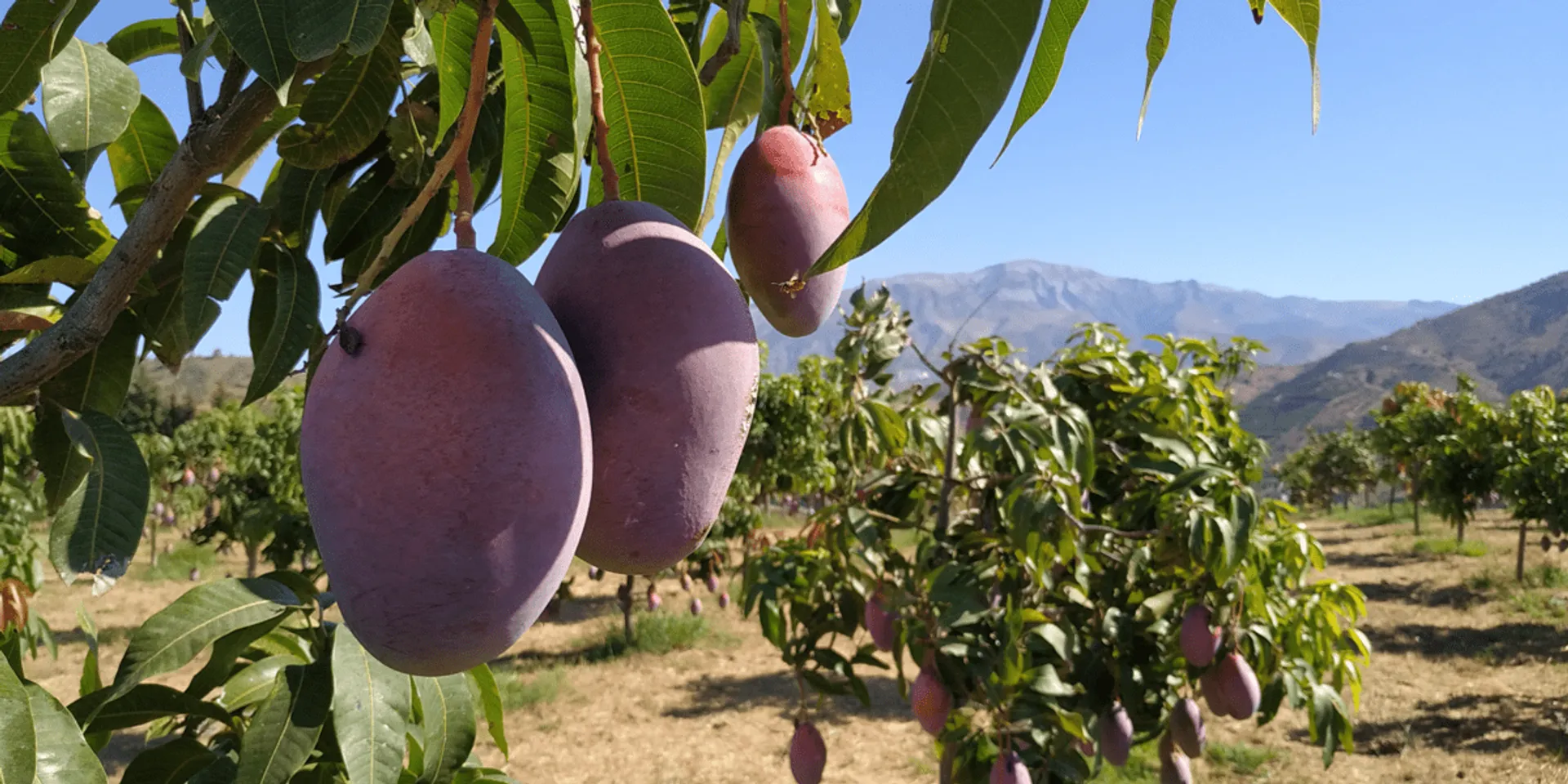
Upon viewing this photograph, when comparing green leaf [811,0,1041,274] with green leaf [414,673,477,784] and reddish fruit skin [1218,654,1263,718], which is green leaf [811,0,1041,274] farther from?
reddish fruit skin [1218,654,1263,718]

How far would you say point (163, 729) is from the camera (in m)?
1.25

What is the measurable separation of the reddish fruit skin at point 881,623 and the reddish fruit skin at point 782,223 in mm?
2297

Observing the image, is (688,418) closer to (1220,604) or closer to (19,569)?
(1220,604)

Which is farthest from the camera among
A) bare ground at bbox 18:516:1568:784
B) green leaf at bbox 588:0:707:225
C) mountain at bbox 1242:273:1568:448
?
mountain at bbox 1242:273:1568:448

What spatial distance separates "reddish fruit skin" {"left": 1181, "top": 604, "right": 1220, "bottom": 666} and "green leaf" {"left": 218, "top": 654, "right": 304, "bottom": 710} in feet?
7.93

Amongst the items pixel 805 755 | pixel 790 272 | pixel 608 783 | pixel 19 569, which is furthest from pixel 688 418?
pixel 608 783

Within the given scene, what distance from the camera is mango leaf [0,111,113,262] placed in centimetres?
94

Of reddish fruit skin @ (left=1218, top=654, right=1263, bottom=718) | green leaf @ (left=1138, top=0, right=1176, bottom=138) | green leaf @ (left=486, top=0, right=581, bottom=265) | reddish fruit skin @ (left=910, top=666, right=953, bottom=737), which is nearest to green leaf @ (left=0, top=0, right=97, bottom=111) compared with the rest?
green leaf @ (left=486, top=0, right=581, bottom=265)

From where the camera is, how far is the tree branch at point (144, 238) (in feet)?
2.22

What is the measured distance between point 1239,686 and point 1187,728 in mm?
327

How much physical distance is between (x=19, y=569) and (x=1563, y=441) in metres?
13.7

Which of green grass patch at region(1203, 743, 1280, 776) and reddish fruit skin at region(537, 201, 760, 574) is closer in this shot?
reddish fruit skin at region(537, 201, 760, 574)

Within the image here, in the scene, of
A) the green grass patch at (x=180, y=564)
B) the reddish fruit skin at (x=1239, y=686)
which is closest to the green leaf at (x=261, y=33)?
the reddish fruit skin at (x=1239, y=686)

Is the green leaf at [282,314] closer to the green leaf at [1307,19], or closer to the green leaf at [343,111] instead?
the green leaf at [343,111]
